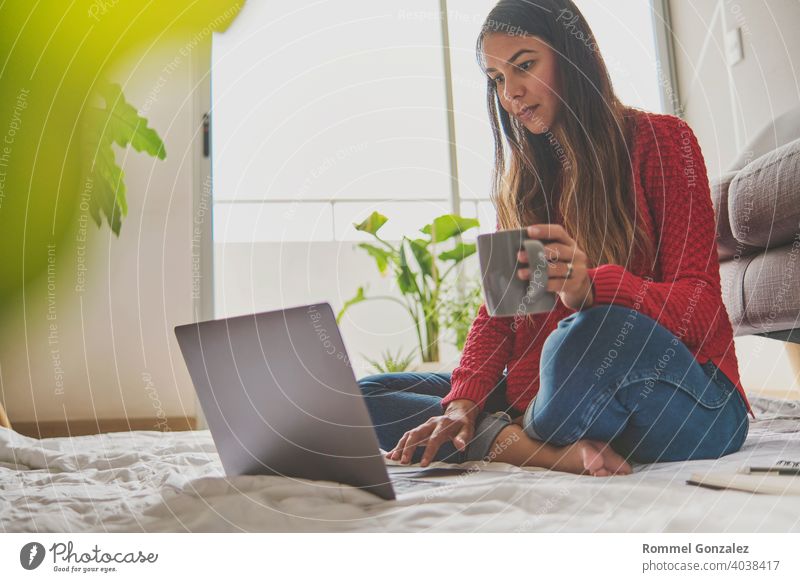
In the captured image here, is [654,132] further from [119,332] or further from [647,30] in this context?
[119,332]

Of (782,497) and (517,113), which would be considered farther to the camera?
(517,113)

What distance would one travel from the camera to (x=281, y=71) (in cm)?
141

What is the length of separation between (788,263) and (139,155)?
135 centimetres

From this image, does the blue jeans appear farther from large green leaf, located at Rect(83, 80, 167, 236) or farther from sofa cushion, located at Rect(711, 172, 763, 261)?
large green leaf, located at Rect(83, 80, 167, 236)

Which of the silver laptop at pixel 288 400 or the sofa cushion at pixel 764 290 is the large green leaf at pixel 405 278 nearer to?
the sofa cushion at pixel 764 290

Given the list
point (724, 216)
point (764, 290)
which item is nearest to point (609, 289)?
point (764, 290)

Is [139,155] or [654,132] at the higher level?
[139,155]

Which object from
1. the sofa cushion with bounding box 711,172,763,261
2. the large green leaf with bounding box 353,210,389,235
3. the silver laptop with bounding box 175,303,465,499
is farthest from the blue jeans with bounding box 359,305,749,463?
the large green leaf with bounding box 353,210,389,235

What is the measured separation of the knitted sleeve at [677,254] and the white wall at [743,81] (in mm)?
626

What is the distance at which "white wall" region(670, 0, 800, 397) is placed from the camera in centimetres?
117
